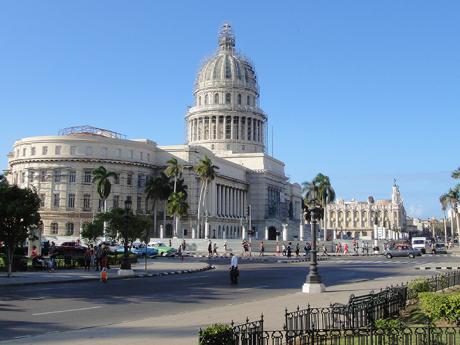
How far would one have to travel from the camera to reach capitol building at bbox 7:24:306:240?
312ft

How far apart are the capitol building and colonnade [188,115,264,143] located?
24 centimetres

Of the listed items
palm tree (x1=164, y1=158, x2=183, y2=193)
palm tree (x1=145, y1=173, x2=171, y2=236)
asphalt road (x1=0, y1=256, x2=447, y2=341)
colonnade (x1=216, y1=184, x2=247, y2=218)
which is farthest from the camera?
colonnade (x1=216, y1=184, x2=247, y2=218)

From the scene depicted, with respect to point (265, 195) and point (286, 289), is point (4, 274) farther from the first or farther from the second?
point (265, 195)

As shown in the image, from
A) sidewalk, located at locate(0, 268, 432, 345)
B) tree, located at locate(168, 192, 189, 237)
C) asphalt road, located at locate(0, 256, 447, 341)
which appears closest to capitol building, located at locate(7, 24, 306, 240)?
tree, located at locate(168, 192, 189, 237)

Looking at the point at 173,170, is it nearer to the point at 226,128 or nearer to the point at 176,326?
the point at 226,128

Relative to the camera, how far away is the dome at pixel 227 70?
14200 cm

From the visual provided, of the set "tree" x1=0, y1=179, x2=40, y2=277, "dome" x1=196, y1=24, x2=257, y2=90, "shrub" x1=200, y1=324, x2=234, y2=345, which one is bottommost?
"shrub" x1=200, y1=324, x2=234, y2=345

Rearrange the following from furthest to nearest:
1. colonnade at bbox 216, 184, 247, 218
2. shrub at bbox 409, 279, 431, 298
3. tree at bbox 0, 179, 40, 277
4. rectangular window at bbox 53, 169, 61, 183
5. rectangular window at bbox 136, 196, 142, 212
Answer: colonnade at bbox 216, 184, 247, 218 → rectangular window at bbox 136, 196, 142, 212 → rectangular window at bbox 53, 169, 61, 183 → tree at bbox 0, 179, 40, 277 → shrub at bbox 409, 279, 431, 298

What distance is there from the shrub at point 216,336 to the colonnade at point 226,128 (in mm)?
129200

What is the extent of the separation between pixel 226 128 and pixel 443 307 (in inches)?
4979

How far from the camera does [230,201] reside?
12131cm

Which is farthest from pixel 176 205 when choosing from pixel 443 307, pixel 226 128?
pixel 443 307

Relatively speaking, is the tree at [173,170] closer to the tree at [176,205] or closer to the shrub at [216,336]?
the tree at [176,205]

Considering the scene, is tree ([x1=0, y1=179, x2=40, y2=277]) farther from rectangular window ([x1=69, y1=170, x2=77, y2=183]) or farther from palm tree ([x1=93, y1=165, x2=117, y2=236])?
rectangular window ([x1=69, y1=170, x2=77, y2=183])
